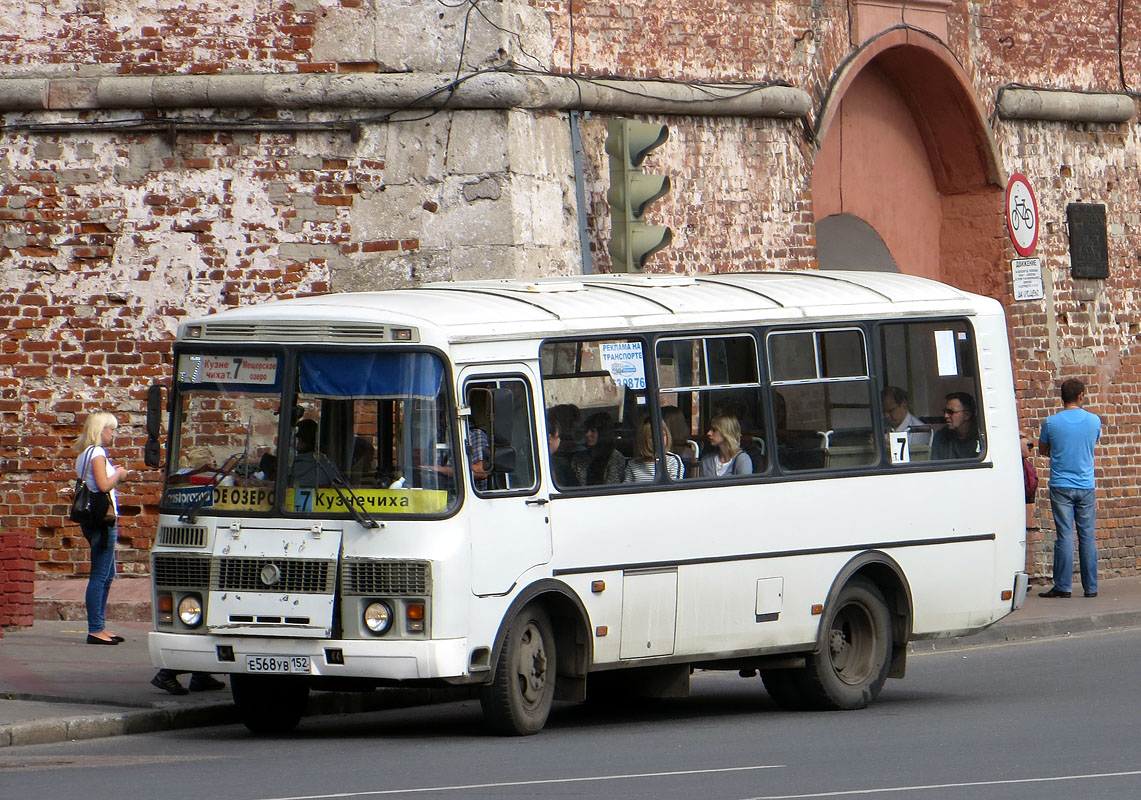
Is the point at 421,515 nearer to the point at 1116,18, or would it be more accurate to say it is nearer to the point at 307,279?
the point at 307,279

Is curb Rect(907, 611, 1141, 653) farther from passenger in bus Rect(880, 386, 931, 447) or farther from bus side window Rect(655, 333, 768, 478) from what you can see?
bus side window Rect(655, 333, 768, 478)

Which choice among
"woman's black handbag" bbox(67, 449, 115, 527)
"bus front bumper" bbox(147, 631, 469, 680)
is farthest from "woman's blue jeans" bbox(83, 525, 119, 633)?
"bus front bumper" bbox(147, 631, 469, 680)

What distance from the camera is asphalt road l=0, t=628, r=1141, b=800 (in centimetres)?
866

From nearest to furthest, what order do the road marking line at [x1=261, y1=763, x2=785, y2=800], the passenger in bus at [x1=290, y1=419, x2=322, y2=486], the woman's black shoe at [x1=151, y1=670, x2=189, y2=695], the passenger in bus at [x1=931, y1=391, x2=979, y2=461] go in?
1. the road marking line at [x1=261, y1=763, x2=785, y2=800]
2. the passenger in bus at [x1=290, y1=419, x2=322, y2=486]
3. the woman's black shoe at [x1=151, y1=670, x2=189, y2=695]
4. the passenger in bus at [x1=931, y1=391, x2=979, y2=461]

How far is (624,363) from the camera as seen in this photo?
11.5m

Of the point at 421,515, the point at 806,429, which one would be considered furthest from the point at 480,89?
the point at 421,515

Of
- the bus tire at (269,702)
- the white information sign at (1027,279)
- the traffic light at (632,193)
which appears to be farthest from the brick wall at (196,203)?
the white information sign at (1027,279)

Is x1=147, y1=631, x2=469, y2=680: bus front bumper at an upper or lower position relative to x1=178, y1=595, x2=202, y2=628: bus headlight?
lower

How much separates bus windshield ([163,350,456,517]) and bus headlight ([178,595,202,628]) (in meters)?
0.49

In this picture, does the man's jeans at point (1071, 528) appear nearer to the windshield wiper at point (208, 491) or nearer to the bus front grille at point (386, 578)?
the bus front grille at point (386, 578)

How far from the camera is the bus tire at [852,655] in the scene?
12172 millimetres

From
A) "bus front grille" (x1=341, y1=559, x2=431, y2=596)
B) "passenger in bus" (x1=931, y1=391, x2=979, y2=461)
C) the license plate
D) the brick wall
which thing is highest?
the brick wall

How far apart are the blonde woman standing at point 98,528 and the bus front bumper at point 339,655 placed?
3.40 metres

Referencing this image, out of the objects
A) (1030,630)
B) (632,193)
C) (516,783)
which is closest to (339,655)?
(516,783)
